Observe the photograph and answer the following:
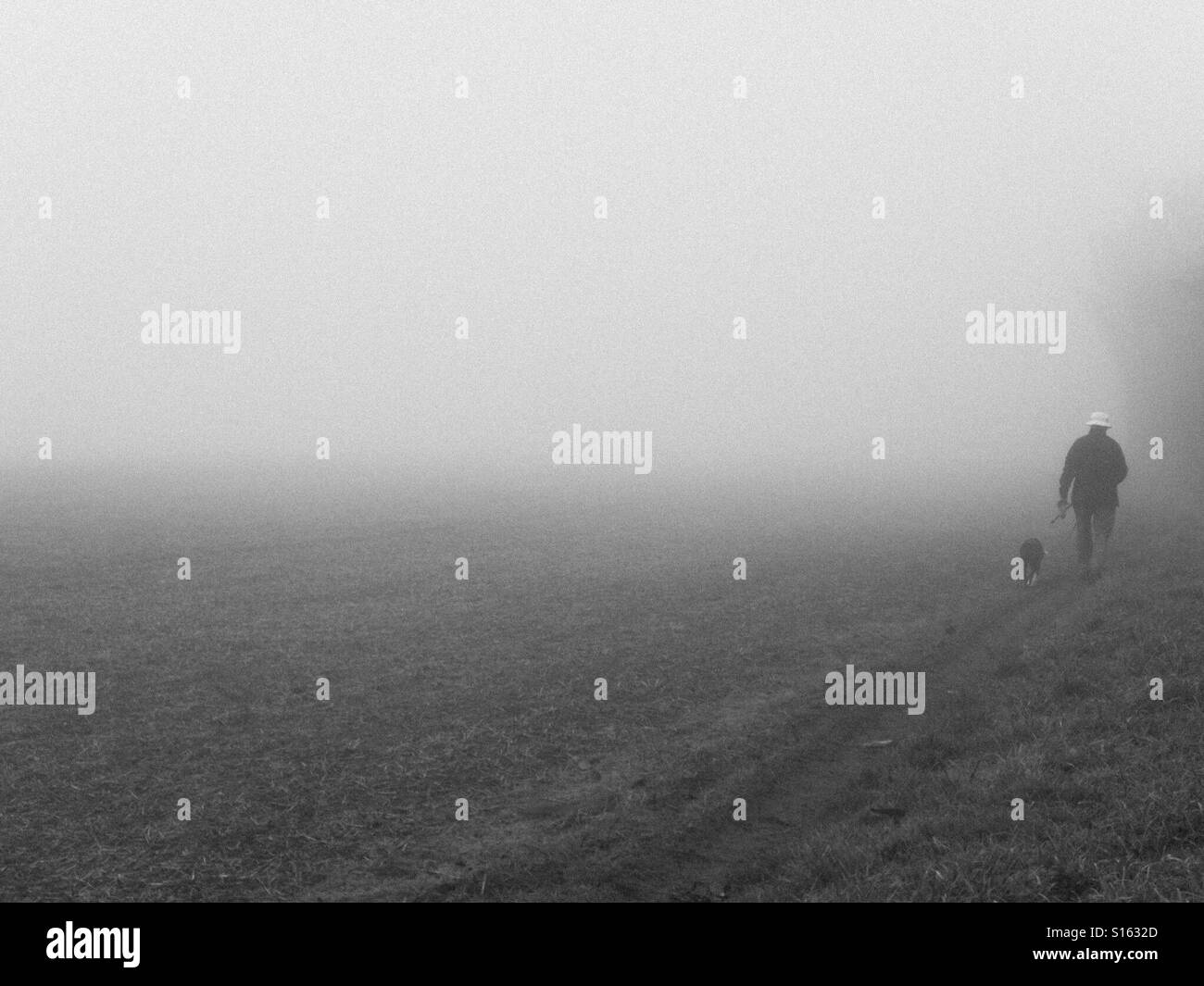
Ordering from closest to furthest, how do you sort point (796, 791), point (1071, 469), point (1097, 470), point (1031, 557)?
1. point (796, 791)
2. point (1031, 557)
3. point (1097, 470)
4. point (1071, 469)

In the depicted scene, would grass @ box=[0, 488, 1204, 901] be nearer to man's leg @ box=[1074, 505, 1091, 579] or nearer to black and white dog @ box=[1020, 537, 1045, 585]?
black and white dog @ box=[1020, 537, 1045, 585]

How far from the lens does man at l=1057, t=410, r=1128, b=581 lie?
67.3 feet

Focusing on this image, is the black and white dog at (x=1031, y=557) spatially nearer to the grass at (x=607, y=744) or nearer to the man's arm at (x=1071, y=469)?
→ the grass at (x=607, y=744)

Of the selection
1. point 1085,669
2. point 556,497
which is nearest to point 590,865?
point 1085,669

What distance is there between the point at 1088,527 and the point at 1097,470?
1.19 metres

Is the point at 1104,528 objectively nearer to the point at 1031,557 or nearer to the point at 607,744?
the point at 1031,557

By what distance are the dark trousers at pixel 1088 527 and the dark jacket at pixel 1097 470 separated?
0.11 metres

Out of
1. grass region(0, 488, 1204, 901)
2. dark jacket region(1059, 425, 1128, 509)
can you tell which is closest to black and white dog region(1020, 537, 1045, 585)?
grass region(0, 488, 1204, 901)

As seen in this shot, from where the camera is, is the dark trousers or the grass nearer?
the grass

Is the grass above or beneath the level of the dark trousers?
beneath

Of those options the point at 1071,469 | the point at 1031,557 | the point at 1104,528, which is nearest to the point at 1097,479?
the point at 1071,469

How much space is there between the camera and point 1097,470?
67.5ft

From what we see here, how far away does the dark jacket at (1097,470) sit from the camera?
20.5 meters

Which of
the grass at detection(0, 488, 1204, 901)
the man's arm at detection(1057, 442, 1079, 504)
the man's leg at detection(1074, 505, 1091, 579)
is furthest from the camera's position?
the man's leg at detection(1074, 505, 1091, 579)
